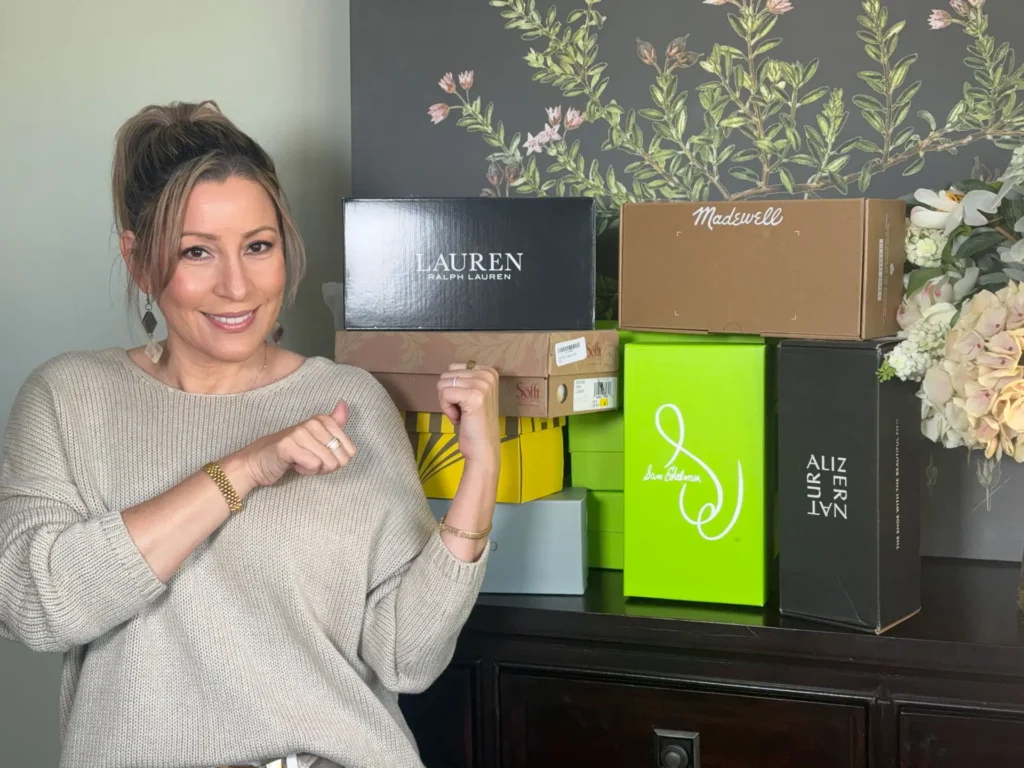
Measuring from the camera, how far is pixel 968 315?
134cm

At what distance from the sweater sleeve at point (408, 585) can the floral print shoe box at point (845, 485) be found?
42cm

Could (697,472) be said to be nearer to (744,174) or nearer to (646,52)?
(744,174)

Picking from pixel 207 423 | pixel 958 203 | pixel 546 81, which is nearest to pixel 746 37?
pixel 546 81

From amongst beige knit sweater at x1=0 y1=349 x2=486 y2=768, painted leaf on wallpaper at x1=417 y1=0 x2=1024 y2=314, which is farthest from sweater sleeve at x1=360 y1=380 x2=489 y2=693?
painted leaf on wallpaper at x1=417 y1=0 x2=1024 y2=314

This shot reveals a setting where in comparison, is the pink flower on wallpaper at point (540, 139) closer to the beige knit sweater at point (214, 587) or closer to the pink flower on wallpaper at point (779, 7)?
the pink flower on wallpaper at point (779, 7)

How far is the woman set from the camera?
127 cm

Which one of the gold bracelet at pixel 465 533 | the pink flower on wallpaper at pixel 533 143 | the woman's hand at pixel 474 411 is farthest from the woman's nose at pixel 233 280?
the pink flower on wallpaper at pixel 533 143

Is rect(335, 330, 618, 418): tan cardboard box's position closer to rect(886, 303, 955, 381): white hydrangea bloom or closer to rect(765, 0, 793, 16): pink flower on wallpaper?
rect(886, 303, 955, 381): white hydrangea bloom

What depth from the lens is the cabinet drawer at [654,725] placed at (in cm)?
140

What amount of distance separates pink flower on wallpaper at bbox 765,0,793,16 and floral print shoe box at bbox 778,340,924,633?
61 centimetres

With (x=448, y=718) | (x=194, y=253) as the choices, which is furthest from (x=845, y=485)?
(x=194, y=253)

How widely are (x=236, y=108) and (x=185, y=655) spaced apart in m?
1.09

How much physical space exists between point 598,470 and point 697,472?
22cm

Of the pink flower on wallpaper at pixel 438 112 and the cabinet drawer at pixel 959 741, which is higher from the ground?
the pink flower on wallpaper at pixel 438 112
